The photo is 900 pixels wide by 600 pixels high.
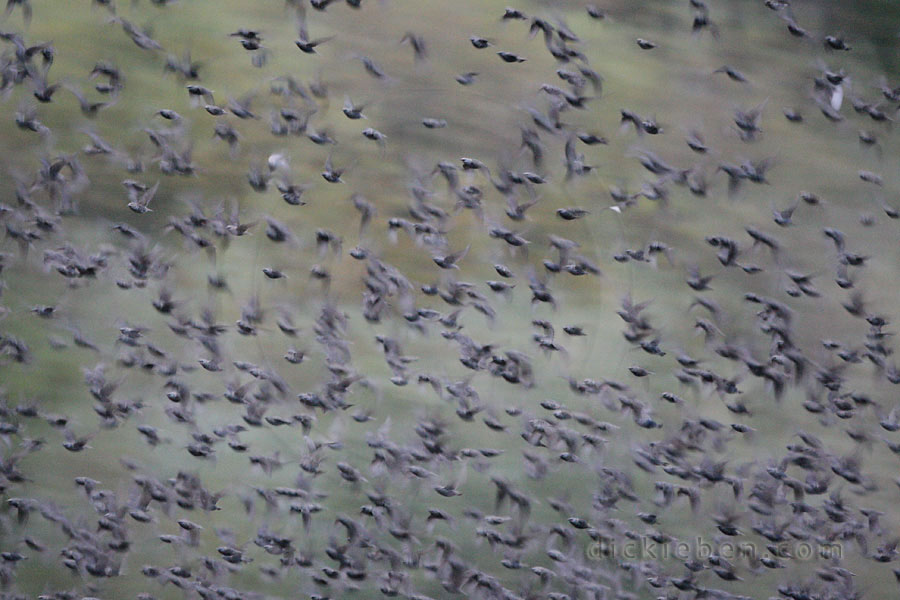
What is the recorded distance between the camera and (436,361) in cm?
215

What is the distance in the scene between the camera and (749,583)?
85.7 inches

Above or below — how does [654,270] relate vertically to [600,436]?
above

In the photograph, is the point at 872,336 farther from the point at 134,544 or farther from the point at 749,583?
the point at 134,544

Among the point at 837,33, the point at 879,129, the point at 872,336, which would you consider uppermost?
the point at 837,33

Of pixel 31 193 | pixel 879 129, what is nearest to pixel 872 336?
pixel 879 129

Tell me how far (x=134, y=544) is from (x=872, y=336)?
69.6 inches

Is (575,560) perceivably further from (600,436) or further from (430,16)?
(430,16)

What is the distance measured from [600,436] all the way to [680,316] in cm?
33

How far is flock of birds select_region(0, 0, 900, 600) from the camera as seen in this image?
212 cm

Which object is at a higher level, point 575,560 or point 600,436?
point 600,436

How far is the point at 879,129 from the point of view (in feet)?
6.95

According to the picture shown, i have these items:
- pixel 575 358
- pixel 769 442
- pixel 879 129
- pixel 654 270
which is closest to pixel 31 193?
pixel 575 358

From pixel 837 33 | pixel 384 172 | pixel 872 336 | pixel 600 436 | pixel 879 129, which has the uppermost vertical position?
pixel 837 33

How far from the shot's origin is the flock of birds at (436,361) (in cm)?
212
